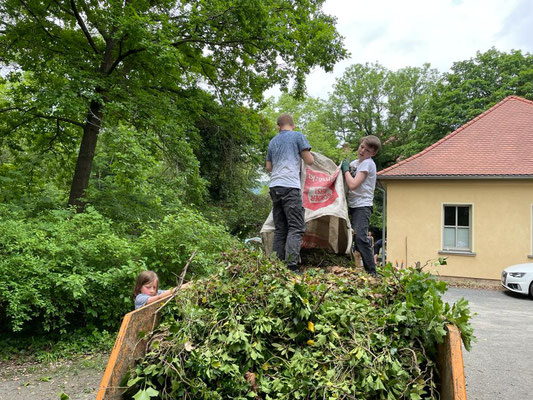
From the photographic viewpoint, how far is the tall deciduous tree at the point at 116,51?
781 centimetres

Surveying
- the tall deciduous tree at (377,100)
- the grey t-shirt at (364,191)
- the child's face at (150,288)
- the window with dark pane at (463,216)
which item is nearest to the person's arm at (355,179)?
the grey t-shirt at (364,191)

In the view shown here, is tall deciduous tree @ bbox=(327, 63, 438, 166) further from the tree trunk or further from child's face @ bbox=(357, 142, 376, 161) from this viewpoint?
child's face @ bbox=(357, 142, 376, 161)

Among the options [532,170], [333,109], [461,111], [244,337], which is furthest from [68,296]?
[333,109]

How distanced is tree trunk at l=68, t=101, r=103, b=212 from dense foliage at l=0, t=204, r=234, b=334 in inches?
104

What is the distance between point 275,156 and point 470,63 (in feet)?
85.7

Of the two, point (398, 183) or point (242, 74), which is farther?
point (398, 183)

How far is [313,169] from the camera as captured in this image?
389cm

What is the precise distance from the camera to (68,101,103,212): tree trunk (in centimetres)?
873

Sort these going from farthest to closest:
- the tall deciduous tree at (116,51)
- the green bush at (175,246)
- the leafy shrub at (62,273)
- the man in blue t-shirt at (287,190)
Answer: the tall deciduous tree at (116,51), the green bush at (175,246), the leafy shrub at (62,273), the man in blue t-shirt at (287,190)

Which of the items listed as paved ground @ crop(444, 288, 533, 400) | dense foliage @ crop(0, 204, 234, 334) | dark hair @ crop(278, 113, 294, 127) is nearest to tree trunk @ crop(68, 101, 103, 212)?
dense foliage @ crop(0, 204, 234, 334)

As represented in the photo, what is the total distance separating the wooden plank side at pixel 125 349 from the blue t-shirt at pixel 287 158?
70.4 inches

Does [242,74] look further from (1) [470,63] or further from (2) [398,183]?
(1) [470,63]

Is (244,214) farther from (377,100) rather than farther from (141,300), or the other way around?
(377,100)

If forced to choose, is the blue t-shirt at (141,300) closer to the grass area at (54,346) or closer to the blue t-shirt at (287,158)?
the blue t-shirt at (287,158)
